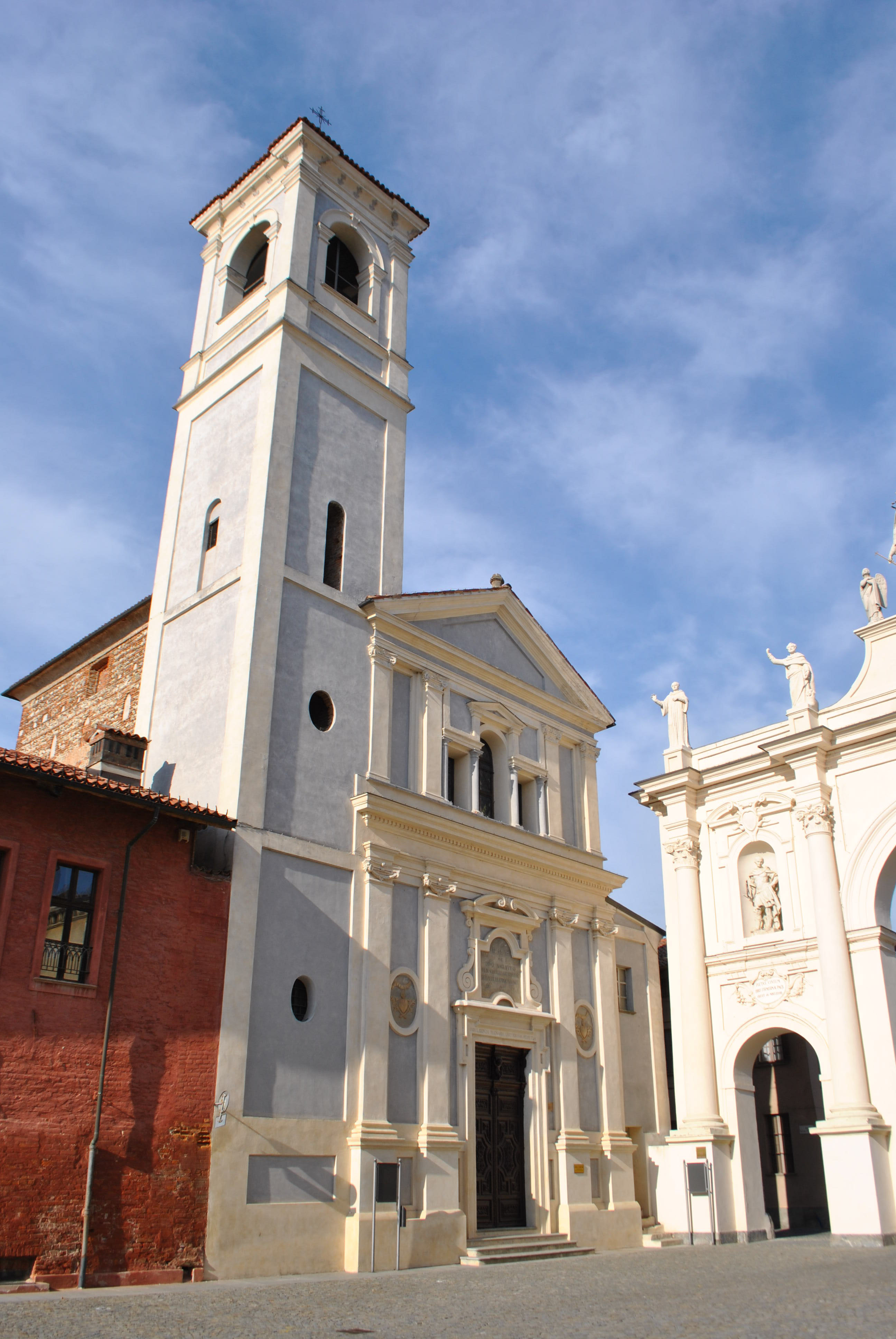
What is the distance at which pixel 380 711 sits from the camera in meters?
19.7

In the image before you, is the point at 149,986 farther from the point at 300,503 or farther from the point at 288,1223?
the point at 300,503

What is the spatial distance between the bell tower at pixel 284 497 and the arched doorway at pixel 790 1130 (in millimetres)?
16832

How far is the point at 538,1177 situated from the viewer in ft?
63.0

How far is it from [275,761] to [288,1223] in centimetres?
667

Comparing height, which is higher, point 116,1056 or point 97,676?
point 97,676

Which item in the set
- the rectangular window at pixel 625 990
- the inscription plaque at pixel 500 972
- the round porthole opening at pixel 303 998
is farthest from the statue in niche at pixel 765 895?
the round porthole opening at pixel 303 998

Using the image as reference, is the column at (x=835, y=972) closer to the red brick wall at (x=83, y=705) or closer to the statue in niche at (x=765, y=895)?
the statue in niche at (x=765, y=895)

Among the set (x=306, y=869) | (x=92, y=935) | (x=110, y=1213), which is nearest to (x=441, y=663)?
(x=306, y=869)

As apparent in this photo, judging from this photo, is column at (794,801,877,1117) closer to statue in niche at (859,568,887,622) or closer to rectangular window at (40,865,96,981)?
statue in niche at (859,568,887,622)

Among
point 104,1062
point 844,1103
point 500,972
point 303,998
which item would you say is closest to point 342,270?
point 500,972

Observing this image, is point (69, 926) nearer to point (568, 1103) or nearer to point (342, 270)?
point (568, 1103)

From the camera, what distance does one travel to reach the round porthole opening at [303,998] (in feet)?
54.0

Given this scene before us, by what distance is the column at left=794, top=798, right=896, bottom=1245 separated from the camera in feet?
63.0

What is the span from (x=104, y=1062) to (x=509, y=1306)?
580cm
